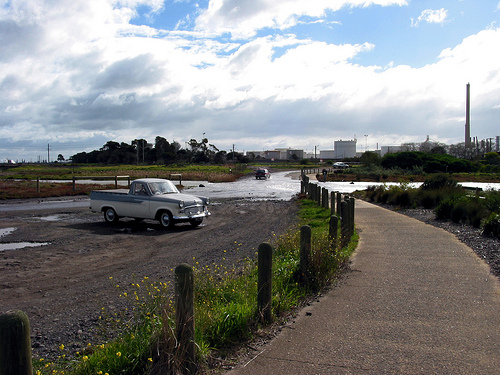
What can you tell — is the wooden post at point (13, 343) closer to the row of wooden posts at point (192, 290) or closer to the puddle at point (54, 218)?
the row of wooden posts at point (192, 290)

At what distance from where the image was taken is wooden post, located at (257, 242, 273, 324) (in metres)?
5.10

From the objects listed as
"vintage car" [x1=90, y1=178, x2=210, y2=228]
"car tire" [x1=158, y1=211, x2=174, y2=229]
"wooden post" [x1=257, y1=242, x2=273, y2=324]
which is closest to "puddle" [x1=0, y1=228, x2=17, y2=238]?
"vintage car" [x1=90, y1=178, x2=210, y2=228]

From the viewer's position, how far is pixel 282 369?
166 inches

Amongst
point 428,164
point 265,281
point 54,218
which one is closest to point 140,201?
point 54,218

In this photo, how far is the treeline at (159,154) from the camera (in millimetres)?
147875

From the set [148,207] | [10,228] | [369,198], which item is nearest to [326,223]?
[148,207]

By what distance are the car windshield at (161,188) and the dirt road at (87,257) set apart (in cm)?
128

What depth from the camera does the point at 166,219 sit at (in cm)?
1541

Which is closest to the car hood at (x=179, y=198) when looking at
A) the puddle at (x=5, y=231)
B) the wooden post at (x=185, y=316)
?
the puddle at (x=5, y=231)

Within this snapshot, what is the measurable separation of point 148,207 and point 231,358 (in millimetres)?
11766

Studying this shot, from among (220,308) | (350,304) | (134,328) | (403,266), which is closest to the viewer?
(134,328)

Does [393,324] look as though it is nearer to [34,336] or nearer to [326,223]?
[34,336]

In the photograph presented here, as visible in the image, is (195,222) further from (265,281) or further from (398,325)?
(398,325)

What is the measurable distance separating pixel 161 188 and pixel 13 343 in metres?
13.7
